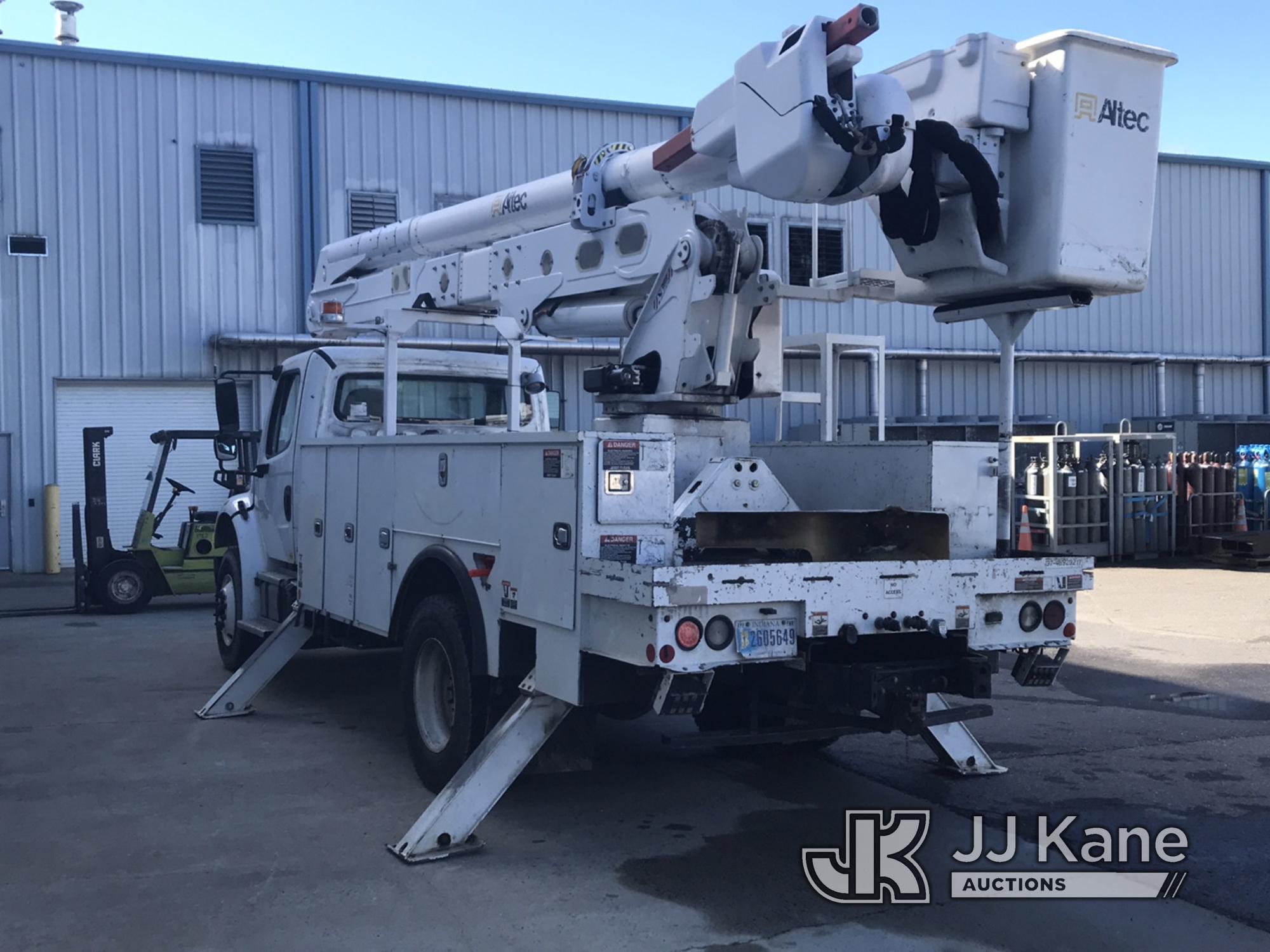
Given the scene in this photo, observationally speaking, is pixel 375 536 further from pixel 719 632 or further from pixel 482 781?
pixel 719 632

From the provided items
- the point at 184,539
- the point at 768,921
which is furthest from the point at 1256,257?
the point at 768,921

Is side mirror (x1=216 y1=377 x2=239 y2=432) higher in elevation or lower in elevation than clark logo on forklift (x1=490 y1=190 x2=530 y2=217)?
lower

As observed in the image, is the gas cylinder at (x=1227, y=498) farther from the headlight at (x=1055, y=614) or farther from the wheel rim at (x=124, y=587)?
the wheel rim at (x=124, y=587)

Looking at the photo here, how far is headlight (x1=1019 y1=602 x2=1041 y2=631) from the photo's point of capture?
5.79m

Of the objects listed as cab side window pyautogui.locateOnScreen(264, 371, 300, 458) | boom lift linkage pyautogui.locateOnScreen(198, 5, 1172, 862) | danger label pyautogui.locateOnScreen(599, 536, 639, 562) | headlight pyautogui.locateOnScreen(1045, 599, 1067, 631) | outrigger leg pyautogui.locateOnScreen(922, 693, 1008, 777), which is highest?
boom lift linkage pyautogui.locateOnScreen(198, 5, 1172, 862)

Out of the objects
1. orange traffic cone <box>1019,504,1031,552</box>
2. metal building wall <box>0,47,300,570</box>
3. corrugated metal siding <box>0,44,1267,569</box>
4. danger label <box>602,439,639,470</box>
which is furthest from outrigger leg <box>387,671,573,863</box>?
metal building wall <box>0,47,300,570</box>

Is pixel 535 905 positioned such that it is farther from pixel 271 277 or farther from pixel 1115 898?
pixel 271 277

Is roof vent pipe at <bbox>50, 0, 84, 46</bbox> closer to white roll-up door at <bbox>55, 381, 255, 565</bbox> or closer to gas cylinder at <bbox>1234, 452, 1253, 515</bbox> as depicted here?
white roll-up door at <bbox>55, 381, 255, 565</bbox>

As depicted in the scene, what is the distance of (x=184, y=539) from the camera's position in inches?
587

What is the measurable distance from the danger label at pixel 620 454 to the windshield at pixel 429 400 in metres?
4.05

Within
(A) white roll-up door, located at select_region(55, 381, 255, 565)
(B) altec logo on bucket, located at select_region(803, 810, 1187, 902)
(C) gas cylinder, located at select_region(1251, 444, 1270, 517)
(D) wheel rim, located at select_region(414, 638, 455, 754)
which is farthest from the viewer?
(C) gas cylinder, located at select_region(1251, 444, 1270, 517)

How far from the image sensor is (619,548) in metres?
5.27

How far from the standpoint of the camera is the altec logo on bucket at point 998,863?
5168 mm

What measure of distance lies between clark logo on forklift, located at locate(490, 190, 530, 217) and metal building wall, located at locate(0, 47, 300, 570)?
13.0 meters
